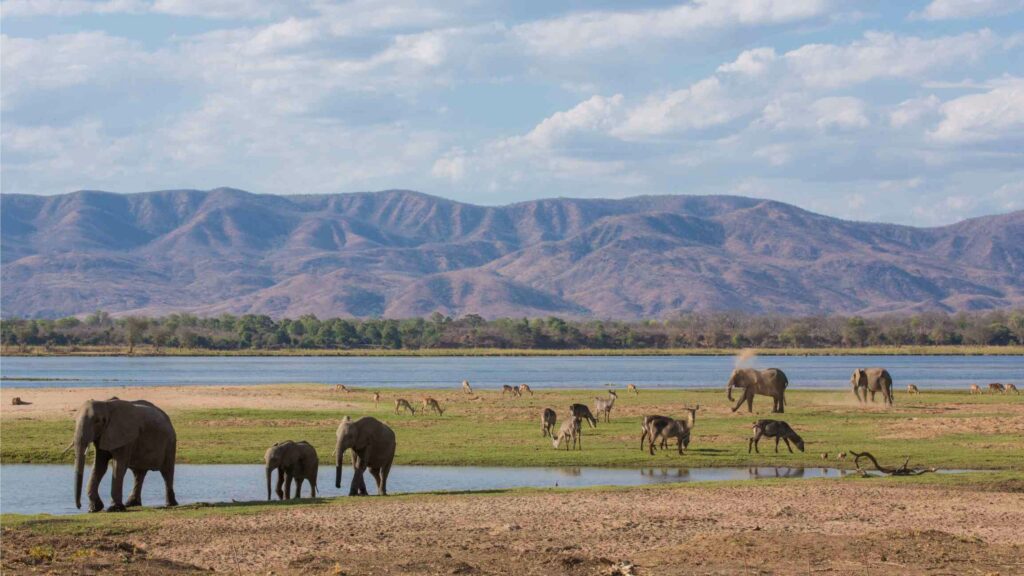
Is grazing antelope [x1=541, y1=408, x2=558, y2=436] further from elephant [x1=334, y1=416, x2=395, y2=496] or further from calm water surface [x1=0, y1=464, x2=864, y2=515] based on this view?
elephant [x1=334, y1=416, x2=395, y2=496]

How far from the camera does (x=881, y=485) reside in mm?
27859

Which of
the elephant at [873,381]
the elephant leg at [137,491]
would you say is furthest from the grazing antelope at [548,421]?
the elephant at [873,381]

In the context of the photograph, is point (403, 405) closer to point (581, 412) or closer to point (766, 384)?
point (581, 412)

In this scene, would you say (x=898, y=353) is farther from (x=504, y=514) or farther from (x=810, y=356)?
(x=504, y=514)

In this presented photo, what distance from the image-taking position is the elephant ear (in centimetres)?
2442

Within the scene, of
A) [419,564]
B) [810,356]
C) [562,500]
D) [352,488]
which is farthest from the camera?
[810,356]

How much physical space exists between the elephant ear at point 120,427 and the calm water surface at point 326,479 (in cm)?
291

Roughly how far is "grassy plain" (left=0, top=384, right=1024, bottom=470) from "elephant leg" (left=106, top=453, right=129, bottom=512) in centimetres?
1037

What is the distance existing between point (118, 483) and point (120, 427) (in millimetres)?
1110

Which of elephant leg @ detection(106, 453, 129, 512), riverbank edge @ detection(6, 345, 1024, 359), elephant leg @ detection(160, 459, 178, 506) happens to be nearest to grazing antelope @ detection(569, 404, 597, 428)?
elephant leg @ detection(160, 459, 178, 506)

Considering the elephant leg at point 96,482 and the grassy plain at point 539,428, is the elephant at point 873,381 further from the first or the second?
the elephant leg at point 96,482

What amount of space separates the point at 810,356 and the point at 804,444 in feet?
424

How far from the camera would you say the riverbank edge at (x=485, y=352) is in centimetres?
16975

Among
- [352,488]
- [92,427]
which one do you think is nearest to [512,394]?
[352,488]
